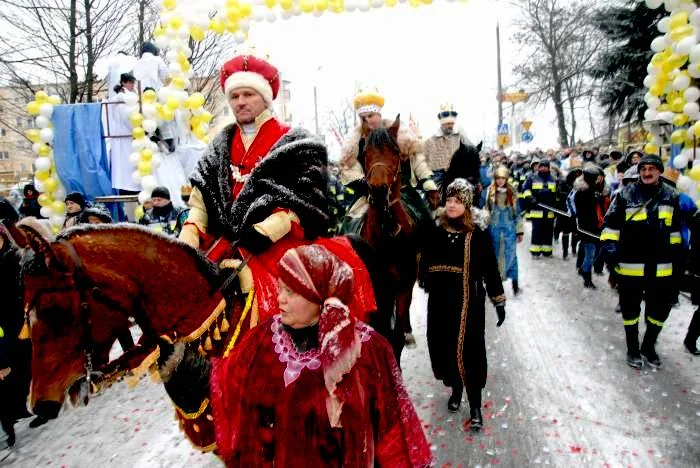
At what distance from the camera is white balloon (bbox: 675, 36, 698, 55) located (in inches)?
229

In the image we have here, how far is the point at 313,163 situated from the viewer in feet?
11.2

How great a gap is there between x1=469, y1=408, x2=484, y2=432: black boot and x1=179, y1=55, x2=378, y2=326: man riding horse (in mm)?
1946

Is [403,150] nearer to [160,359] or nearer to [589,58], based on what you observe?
[160,359]

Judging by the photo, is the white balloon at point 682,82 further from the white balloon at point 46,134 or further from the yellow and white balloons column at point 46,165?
the white balloon at point 46,134

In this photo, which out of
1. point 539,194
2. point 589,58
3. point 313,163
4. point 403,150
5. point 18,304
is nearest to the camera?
point 313,163

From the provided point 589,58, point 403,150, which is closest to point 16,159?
point 589,58

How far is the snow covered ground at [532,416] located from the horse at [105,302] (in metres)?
2.35

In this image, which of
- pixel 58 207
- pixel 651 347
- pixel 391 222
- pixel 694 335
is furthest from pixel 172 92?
pixel 694 335

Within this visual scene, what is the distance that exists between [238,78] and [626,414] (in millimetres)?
4590

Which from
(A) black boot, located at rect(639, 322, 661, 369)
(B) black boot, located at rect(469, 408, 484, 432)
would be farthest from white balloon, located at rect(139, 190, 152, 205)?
(A) black boot, located at rect(639, 322, 661, 369)

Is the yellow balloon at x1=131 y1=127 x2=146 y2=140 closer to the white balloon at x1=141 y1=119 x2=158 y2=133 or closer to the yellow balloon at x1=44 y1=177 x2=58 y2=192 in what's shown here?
the white balloon at x1=141 y1=119 x2=158 y2=133

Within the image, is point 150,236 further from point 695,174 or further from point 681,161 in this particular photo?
point 681,161

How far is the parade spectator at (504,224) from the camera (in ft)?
30.2

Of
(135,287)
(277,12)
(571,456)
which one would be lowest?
(571,456)
